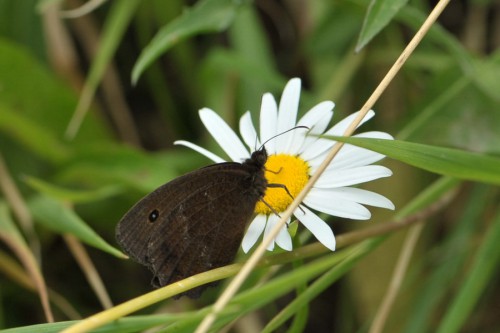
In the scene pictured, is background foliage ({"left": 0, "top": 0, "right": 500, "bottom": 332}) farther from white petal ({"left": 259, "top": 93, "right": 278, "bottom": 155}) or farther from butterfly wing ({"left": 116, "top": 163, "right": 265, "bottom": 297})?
butterfly wing ({"left": 116, "top": 163, "right": 265, "bottom": 297})

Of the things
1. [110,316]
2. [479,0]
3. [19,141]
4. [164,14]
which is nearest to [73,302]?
[19,141]

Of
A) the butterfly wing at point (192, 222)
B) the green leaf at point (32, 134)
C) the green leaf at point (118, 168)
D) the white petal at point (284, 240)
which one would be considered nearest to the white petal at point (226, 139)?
the butterfly wing at point (192, 222)

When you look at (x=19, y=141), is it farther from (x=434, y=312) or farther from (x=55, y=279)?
(x=434, y=312)

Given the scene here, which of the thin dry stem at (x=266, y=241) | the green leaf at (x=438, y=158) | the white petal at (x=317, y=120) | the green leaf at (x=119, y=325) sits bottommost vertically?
the green leaf at (x=119, y=325)

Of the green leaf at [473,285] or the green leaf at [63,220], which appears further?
the green leaf at [473,285]

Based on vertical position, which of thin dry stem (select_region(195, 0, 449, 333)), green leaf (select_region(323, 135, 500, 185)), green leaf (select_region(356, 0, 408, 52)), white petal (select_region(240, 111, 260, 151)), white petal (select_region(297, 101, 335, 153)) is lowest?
thin dry stem (select_region(195, 0, 449, 333))

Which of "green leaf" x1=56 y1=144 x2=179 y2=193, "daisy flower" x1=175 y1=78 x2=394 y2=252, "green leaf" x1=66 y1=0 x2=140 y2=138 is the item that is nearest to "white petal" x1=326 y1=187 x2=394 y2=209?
"daisy flower" x1=175 y1=78 x2=394 y2=252

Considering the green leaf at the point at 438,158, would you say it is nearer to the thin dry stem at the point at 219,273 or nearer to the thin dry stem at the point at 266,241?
the thin dry stem at the point at 266,241
